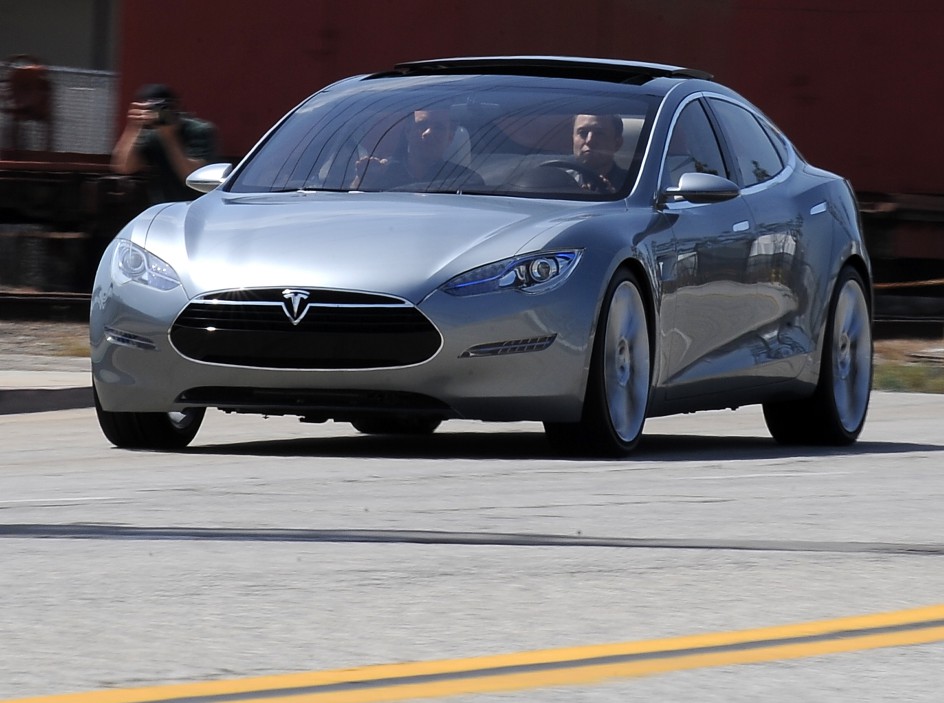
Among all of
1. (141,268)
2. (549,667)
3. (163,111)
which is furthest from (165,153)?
(549,667)

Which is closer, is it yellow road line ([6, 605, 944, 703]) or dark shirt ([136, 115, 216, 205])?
yellow road line ([6, 605, 944, 703])

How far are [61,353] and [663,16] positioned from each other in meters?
5.10

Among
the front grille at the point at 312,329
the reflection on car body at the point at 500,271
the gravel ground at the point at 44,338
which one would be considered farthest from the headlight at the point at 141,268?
the gravel ground at the point at 44,338

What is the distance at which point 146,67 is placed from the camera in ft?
55.9

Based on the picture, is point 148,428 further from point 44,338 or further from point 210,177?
point 44,338

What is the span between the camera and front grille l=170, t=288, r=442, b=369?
7.94 meters

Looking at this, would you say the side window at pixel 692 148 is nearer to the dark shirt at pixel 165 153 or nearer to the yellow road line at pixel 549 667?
the yellow road line at pixel 549 667

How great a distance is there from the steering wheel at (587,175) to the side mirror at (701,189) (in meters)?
0.23

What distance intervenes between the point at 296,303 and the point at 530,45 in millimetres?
9280

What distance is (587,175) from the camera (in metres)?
8.91

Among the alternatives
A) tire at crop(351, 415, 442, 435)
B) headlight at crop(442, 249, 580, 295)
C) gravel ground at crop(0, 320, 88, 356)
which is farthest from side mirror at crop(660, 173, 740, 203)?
gravel ground at crop(0, 320, 88, 356)

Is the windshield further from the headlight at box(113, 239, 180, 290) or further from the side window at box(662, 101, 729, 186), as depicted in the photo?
the headlight at box(113, 239, 180, 290)

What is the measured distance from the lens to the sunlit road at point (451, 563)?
13.9 feet

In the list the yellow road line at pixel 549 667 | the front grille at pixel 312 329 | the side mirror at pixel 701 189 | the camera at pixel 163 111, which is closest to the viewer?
the yellow road line at pixel 549 667
